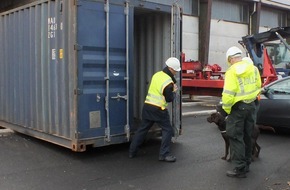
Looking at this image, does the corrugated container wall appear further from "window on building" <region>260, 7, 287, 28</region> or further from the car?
"window on building" <region>260, 7, 287, 28</region>

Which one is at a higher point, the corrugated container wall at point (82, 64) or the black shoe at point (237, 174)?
the corrugated container wall at point (82, 64)

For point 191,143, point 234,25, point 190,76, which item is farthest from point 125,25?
point 234,25

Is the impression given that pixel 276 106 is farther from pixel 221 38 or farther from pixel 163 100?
pixel 221 38

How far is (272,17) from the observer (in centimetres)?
2830

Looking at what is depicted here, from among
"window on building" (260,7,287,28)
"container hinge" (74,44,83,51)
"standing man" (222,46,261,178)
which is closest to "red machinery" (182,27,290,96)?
"standing man" (222,46,261,178)

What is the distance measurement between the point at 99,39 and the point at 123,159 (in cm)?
202

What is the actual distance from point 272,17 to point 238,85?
2449cm

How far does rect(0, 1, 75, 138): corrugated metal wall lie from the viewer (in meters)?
6.67

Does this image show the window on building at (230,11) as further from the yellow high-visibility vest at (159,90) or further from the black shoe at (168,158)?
the black shoe at (168,158)

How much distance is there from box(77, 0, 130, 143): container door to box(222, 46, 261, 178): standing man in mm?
2024

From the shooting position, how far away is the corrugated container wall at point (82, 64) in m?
6.48

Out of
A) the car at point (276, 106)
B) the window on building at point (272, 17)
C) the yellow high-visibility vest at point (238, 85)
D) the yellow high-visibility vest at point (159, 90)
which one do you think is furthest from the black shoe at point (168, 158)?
the window on building at point (272, 17)

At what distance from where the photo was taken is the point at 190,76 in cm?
1634

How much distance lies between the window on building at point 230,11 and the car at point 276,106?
14763 mm
